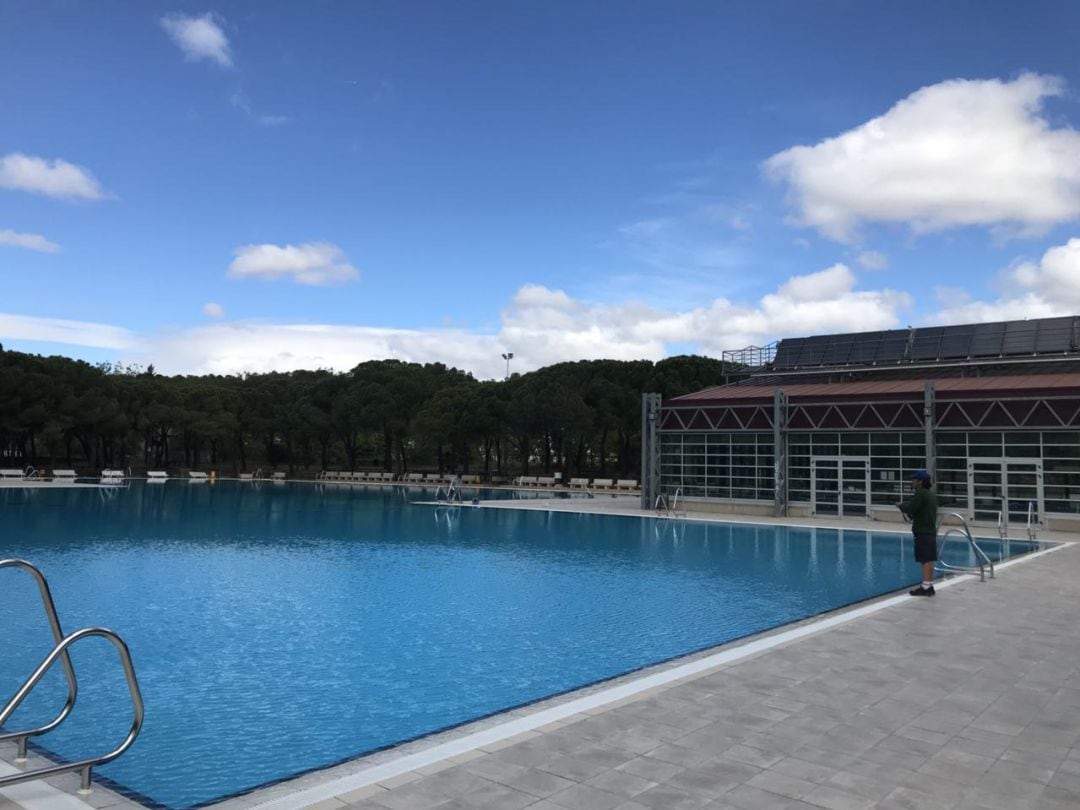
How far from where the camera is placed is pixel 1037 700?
6.35 meters

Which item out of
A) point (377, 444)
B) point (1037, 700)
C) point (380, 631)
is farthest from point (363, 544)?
point (377, 444)

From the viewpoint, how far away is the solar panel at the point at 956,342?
95.7 feet

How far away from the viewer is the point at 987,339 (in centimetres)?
2881

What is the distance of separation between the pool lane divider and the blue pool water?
75cm

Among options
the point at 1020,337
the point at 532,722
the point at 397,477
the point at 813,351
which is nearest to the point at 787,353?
the point at 813,351

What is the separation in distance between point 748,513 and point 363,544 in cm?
1455

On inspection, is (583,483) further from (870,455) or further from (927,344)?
(870,455)

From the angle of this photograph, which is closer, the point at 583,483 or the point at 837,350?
the point at 837,350

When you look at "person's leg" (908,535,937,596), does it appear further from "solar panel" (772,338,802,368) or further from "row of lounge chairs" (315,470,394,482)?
"row of lounge chairs" (315,470,394,482)

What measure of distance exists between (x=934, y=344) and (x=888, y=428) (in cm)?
670

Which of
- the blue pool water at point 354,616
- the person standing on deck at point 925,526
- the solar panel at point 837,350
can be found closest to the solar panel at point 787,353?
the solar panel at point 837,350

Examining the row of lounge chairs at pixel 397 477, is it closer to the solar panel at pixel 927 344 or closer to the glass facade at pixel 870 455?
the glass facade at pixel 870 455

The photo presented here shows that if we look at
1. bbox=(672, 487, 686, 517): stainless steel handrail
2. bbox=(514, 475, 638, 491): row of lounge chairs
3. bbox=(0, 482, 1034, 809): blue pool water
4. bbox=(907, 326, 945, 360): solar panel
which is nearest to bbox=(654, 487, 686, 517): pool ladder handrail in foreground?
bbox=(672, 487, 686, 517): stainless steel handrail

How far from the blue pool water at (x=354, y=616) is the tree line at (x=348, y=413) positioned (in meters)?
28.2
